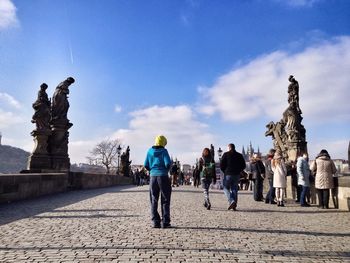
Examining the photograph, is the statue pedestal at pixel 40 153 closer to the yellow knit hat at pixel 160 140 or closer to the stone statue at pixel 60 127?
the stone statue at pixel 60 127

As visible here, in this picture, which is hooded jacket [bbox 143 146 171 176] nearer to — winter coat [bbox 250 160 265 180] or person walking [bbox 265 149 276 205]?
person walking [bbox 265 149 276 205]

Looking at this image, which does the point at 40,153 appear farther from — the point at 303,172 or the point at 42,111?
the point at 303,172

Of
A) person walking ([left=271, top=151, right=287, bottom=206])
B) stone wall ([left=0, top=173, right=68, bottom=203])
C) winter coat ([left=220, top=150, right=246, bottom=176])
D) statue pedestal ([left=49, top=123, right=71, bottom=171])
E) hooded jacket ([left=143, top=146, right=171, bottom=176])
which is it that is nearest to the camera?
hooded jacket ([left=143, top=146, right=171, bottom=176])

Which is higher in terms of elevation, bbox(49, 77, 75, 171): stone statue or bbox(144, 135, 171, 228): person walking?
bbox(49, 77, 75, 171): stone statue

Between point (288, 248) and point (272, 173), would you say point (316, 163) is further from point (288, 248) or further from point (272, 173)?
point (288, 248)

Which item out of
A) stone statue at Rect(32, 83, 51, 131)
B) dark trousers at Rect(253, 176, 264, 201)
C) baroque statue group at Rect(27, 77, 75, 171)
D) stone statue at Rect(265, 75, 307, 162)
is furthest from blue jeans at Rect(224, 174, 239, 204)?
stone statue at Rect(32, 83, 51, 131)

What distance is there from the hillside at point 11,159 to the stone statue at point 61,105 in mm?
134133

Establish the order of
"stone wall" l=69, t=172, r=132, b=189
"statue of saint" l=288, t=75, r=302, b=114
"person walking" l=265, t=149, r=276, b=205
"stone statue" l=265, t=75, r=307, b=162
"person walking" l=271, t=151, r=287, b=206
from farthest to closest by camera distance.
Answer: "statue of saint" l=288, t=75, r=302, b=114
"stone statue" l=265, t=75, r=307, b=162
"stone wall" l=69, t=172, r=132, b=189
"person walking" l=265, t=149, r=276, b=205
"person walking" l=271, t=151, r=287, b=206

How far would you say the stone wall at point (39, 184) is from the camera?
10438 mm

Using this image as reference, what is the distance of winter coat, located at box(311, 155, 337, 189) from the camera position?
34.0 ft

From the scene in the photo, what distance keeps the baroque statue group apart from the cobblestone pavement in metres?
8.52

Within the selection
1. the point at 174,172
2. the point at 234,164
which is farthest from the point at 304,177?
the point at 174,172

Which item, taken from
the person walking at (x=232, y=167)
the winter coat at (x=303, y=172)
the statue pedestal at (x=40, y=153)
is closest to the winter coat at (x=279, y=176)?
the winter coat at (x=303, y=172)

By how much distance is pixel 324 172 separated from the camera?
34.4ft
